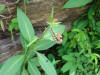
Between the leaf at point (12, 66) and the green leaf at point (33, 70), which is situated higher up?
the leaf at point (12, 66)

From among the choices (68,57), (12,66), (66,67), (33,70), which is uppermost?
(12,66)

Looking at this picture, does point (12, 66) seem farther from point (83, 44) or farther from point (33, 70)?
point (83, 44)

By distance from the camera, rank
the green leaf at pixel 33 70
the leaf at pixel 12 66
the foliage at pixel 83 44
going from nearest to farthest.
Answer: the leaf at pixel 12 66 < the green leaf at pixel 33 70 < the foliage at pixel 83 44

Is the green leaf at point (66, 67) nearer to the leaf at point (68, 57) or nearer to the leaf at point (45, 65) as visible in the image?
the leaf at point (68, 57)

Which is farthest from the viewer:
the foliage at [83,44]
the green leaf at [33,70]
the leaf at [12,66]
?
the foliage at [83,44]

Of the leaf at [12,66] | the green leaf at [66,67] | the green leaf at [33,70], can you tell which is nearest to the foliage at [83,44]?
the green leaf at [66,67]

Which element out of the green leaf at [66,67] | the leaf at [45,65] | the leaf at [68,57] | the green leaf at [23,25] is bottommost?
the green leaf at [66,67]

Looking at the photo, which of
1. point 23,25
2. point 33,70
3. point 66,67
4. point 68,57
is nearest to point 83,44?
point 68,57

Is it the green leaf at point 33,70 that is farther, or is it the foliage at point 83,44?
the foliage at point 83,44
